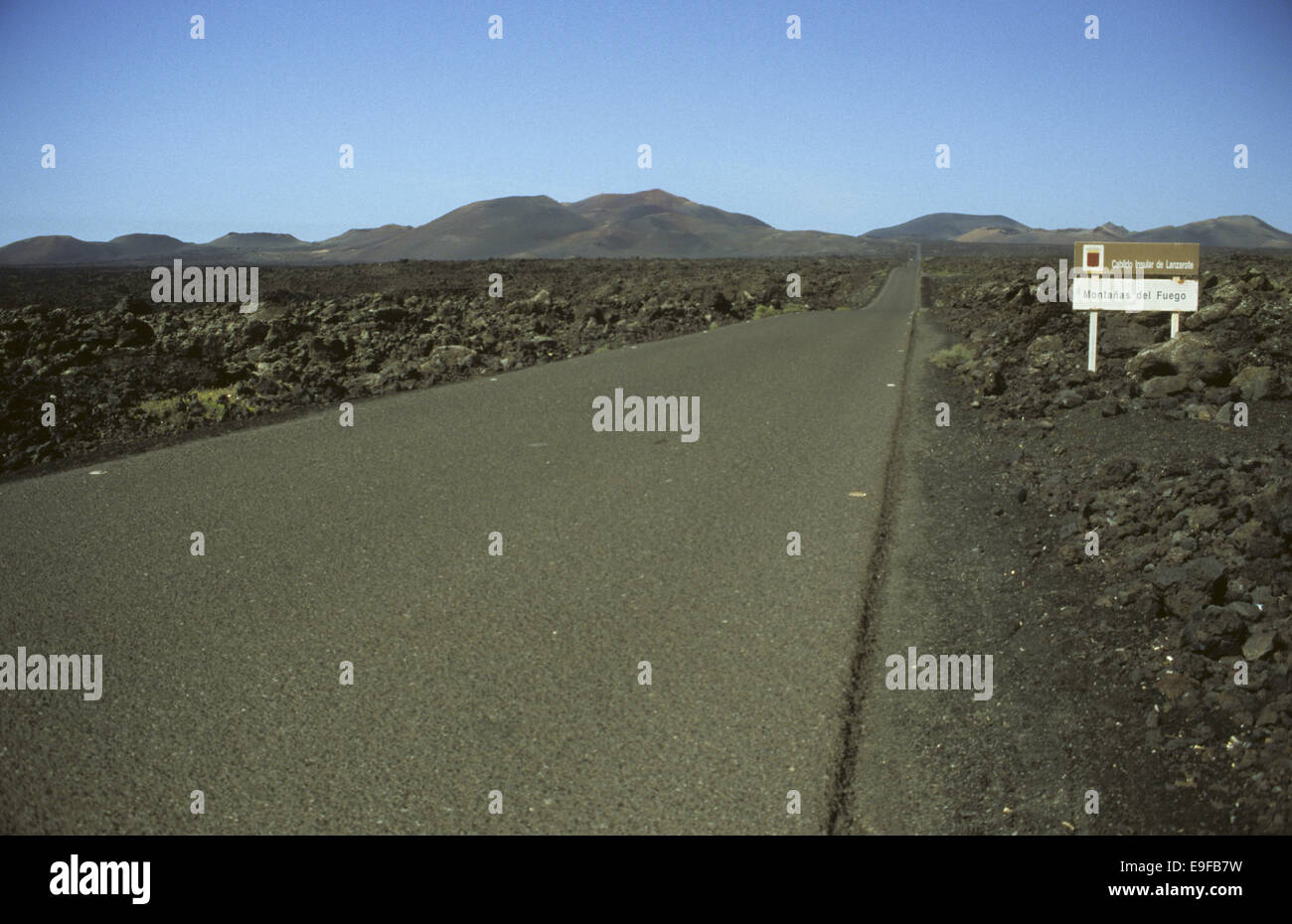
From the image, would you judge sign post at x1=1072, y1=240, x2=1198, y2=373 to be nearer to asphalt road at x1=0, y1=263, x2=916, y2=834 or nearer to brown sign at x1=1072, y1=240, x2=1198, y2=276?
brown sign at x1=1072, y1=240, x2=1198, y2=276

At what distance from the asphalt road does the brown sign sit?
4422 mm

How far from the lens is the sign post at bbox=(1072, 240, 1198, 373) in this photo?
1290cm

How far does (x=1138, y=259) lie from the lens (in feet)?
42.8

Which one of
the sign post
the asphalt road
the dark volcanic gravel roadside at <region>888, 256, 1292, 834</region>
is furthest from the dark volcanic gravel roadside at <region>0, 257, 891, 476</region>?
the sign post

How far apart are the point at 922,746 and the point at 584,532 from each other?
343 centimetres

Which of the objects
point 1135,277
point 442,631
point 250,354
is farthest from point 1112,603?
point 250,354

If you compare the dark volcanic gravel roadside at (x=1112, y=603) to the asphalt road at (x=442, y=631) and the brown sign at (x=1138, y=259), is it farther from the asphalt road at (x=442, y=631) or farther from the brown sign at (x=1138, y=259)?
the brown sign at (x=1138, y=259)

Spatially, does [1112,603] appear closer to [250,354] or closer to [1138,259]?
[1138,259]

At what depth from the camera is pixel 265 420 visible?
12.6 m

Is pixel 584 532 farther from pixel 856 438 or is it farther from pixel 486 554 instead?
pixel 856 438

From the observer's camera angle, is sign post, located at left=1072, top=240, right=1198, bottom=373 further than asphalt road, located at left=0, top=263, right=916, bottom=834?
Yes

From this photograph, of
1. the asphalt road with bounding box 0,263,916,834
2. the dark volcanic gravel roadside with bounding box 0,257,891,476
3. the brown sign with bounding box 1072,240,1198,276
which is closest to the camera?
the asphalt road with bounding box 0,263,916,834

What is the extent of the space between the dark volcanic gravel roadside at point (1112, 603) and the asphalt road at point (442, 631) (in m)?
0.50
